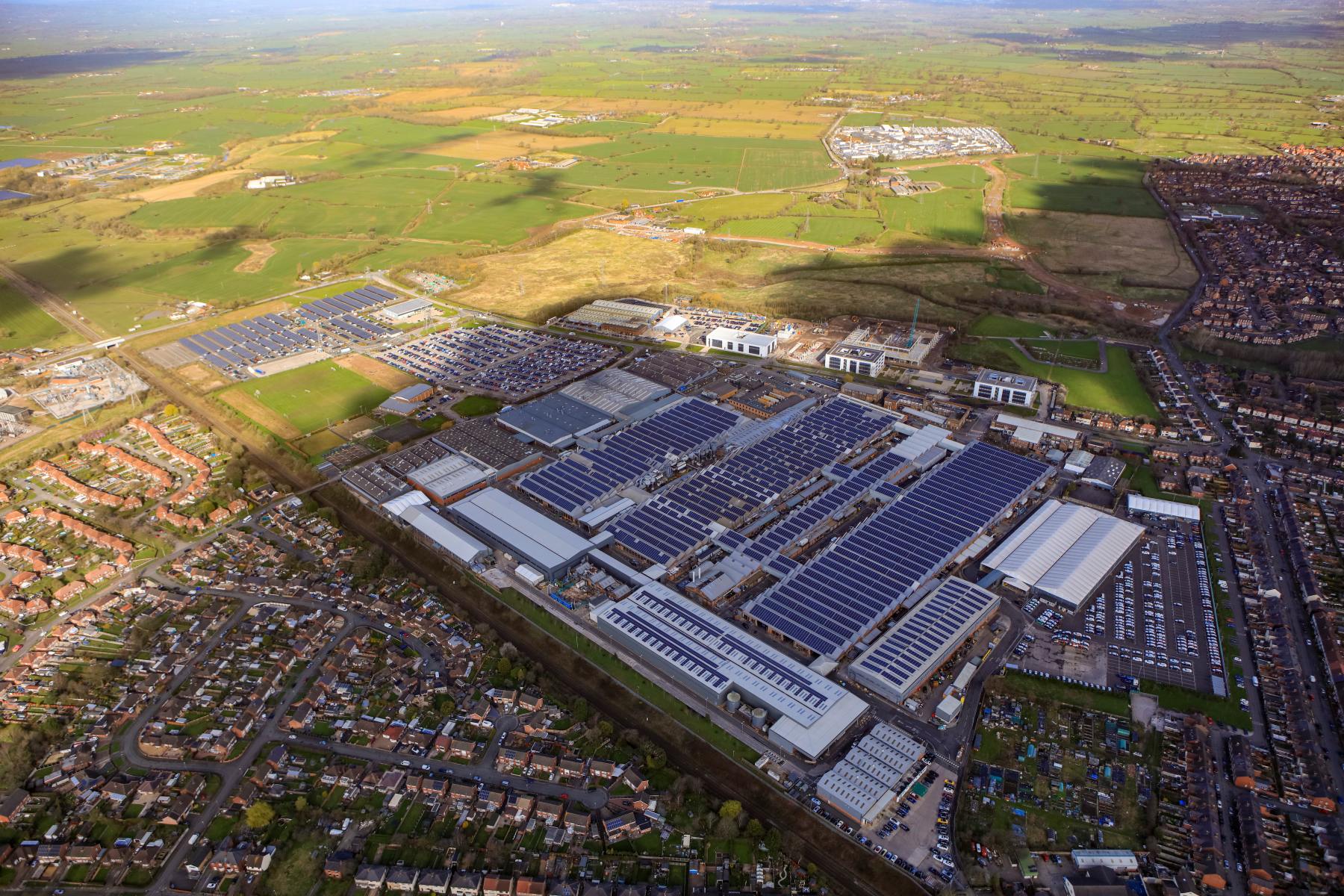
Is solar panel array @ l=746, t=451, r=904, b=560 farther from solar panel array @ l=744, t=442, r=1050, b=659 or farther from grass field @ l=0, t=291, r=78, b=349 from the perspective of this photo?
grass field @ l=0, t=291, r=78, b=349

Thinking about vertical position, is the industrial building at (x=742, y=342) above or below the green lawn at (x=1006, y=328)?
above

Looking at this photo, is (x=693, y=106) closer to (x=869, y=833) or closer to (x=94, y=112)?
(x=94, y=112)

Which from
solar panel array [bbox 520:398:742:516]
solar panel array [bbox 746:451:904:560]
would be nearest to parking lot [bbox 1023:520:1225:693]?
solar panel array [bbox 746:451:904:560]

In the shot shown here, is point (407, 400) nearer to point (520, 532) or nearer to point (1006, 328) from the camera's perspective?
point (520, 532)

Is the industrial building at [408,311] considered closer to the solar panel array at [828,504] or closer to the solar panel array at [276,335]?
the solar panel array at [276,335]

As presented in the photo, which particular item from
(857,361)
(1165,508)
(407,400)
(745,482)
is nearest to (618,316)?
(407,400)

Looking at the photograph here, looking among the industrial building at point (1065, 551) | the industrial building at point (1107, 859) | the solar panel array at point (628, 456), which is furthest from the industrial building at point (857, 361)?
the industrial building at point (1107, 859)

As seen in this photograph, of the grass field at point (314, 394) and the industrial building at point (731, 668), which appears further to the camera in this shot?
the grass field at point (314, 394)
